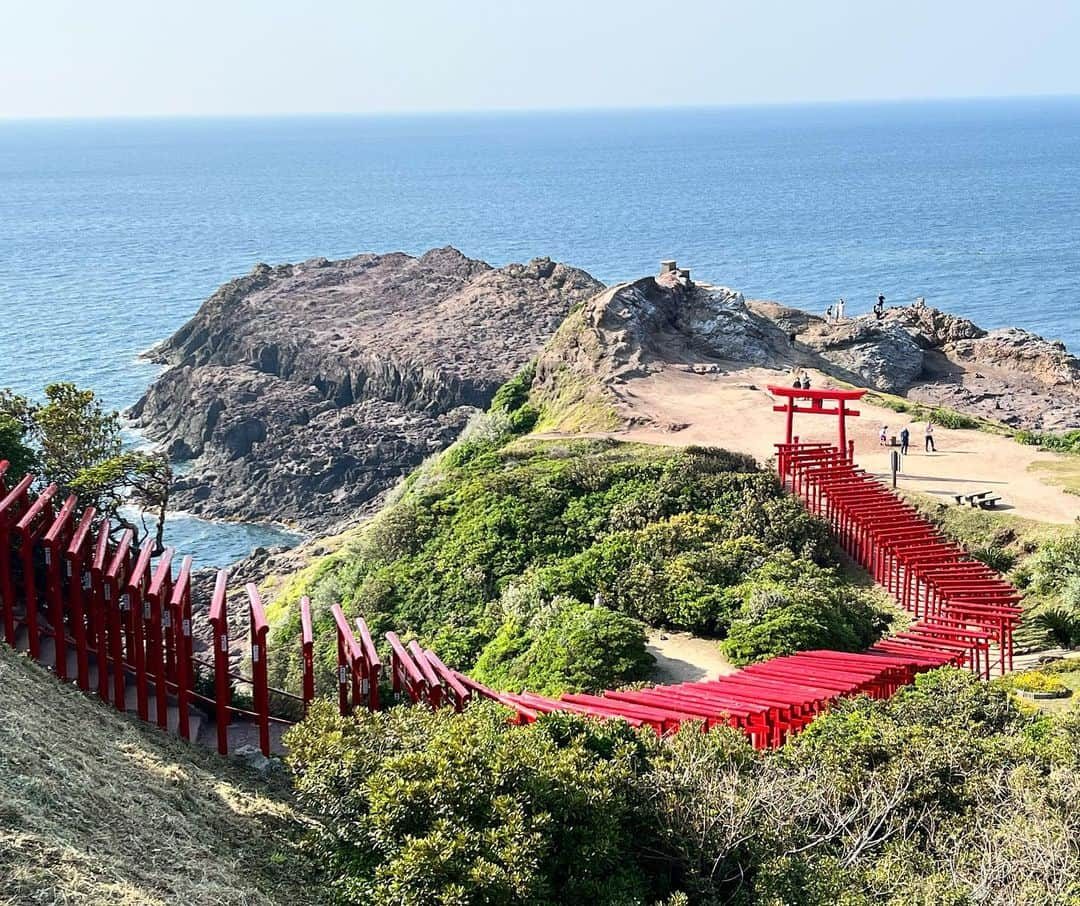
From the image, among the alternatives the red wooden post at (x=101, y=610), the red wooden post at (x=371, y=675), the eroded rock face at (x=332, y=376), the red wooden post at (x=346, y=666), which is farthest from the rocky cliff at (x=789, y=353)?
the red wooden post at (x=101, y=610)

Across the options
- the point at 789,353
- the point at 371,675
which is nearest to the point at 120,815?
the point at 371,675

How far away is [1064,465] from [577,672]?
1668 centimetres

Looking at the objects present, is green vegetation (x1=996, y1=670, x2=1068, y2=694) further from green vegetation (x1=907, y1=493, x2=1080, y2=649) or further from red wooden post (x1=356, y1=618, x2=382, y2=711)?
red wooden post (x1=356, y1=618, x2=382, y2=711)

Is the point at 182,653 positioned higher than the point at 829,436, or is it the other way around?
the point at 182,653

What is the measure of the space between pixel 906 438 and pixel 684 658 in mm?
12898

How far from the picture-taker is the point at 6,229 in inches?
6171

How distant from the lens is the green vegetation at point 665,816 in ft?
38.2

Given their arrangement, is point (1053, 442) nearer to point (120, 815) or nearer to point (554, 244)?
point (120, 815)

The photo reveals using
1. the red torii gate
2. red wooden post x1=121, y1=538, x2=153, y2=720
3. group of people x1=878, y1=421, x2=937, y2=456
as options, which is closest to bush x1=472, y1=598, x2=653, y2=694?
red wooden post x1=121, y1=538, x2=153, y2=720

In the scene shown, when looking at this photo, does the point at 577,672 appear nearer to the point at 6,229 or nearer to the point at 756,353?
the point at 756,353

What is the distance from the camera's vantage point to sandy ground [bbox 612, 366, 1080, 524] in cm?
3209

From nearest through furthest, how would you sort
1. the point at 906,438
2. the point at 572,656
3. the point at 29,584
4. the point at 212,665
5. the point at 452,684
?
the point at 29,584
the point at 452,684
the point at 212,665
the point at 572,656
the point at 906,438

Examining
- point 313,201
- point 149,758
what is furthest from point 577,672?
point 313,201

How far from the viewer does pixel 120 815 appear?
12359mm
